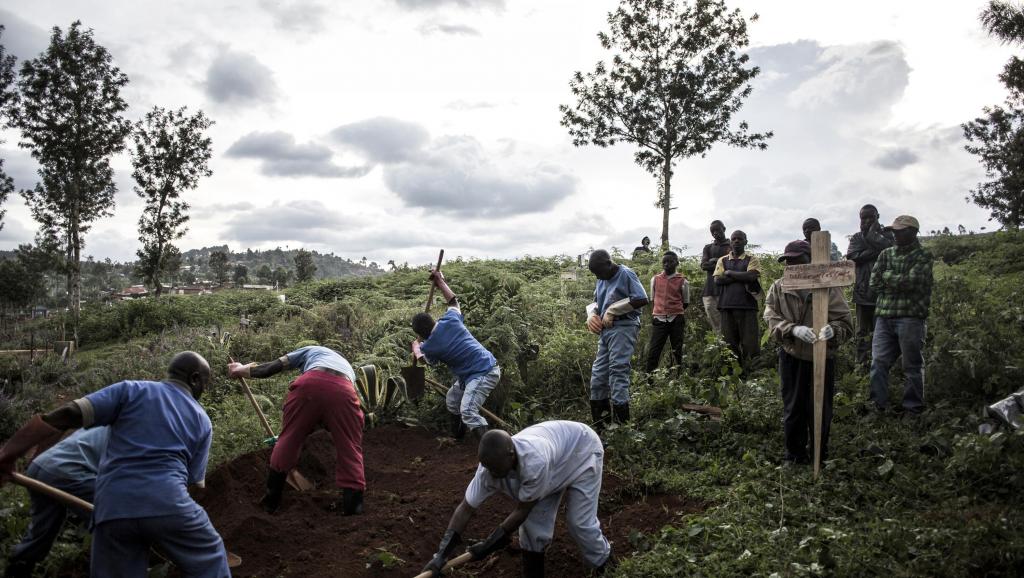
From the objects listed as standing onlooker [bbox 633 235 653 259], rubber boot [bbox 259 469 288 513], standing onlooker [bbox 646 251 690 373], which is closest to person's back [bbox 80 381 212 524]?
rubber boot [bbox 259 469 288 513]

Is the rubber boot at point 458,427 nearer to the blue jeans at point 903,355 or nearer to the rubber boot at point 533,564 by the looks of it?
the rubber boot at point 533,564

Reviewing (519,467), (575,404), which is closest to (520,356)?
(575,404)

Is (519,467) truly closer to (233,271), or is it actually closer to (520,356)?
(520,356)

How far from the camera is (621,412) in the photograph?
655cm

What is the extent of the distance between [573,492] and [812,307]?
2.62 meters

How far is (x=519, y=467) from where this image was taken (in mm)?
3656

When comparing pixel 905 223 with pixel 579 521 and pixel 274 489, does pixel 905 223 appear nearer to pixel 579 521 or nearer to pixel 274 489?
pixel 579 521

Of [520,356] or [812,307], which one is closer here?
[812,307]

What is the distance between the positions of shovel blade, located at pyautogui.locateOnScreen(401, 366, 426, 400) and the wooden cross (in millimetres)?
3998

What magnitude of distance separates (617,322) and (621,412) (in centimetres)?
90

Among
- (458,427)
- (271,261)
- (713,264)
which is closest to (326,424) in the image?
(458,427)

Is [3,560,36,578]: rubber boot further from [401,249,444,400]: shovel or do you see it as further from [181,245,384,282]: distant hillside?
[181,245,384,282]: distant hillside

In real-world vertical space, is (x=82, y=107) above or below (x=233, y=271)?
above

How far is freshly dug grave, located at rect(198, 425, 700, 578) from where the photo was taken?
440 cm
